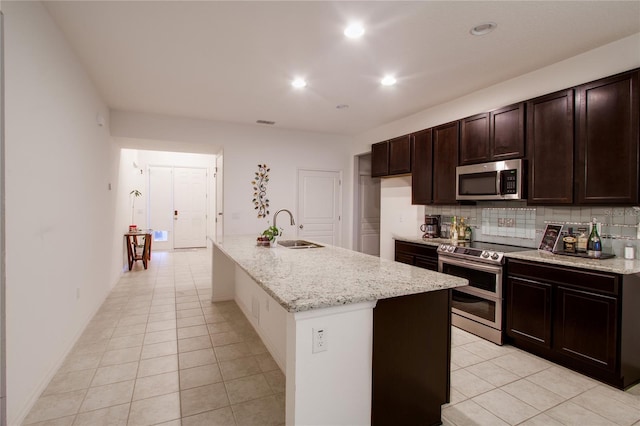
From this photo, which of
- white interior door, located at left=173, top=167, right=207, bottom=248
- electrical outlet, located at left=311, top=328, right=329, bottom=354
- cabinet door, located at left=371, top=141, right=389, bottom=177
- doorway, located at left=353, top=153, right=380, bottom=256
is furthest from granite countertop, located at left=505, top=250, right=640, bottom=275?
white interior door, located at left=173, top=167, right=207, bottom=248

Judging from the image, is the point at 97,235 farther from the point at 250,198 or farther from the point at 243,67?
the point at 243,67

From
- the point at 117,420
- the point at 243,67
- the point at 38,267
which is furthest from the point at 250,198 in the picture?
the point at 117,420

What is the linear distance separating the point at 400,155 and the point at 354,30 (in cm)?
246

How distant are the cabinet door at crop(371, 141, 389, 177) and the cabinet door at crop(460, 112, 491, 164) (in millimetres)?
1405

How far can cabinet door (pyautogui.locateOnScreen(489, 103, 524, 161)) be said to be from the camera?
3.04 metres

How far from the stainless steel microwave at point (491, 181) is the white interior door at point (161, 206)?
745cm

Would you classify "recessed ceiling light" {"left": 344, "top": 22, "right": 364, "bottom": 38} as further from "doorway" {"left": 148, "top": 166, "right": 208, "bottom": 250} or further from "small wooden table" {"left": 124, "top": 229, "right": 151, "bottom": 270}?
"doorway" {"left": 148, "top": 166, "right": 208, "bottom": 250}

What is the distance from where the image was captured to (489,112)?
10.9 feet

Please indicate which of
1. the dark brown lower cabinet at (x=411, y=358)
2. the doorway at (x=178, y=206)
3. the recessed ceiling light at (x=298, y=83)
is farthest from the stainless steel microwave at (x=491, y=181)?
the doorway at (x=178, y=206)

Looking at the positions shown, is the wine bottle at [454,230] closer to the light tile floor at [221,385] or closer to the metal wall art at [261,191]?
the light tile floor at [221,385]

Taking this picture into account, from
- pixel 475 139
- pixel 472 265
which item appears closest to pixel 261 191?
pixel 475 139

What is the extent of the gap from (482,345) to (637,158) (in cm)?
195

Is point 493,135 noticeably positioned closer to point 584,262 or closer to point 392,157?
point 584,262

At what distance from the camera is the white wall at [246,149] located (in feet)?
15.5
